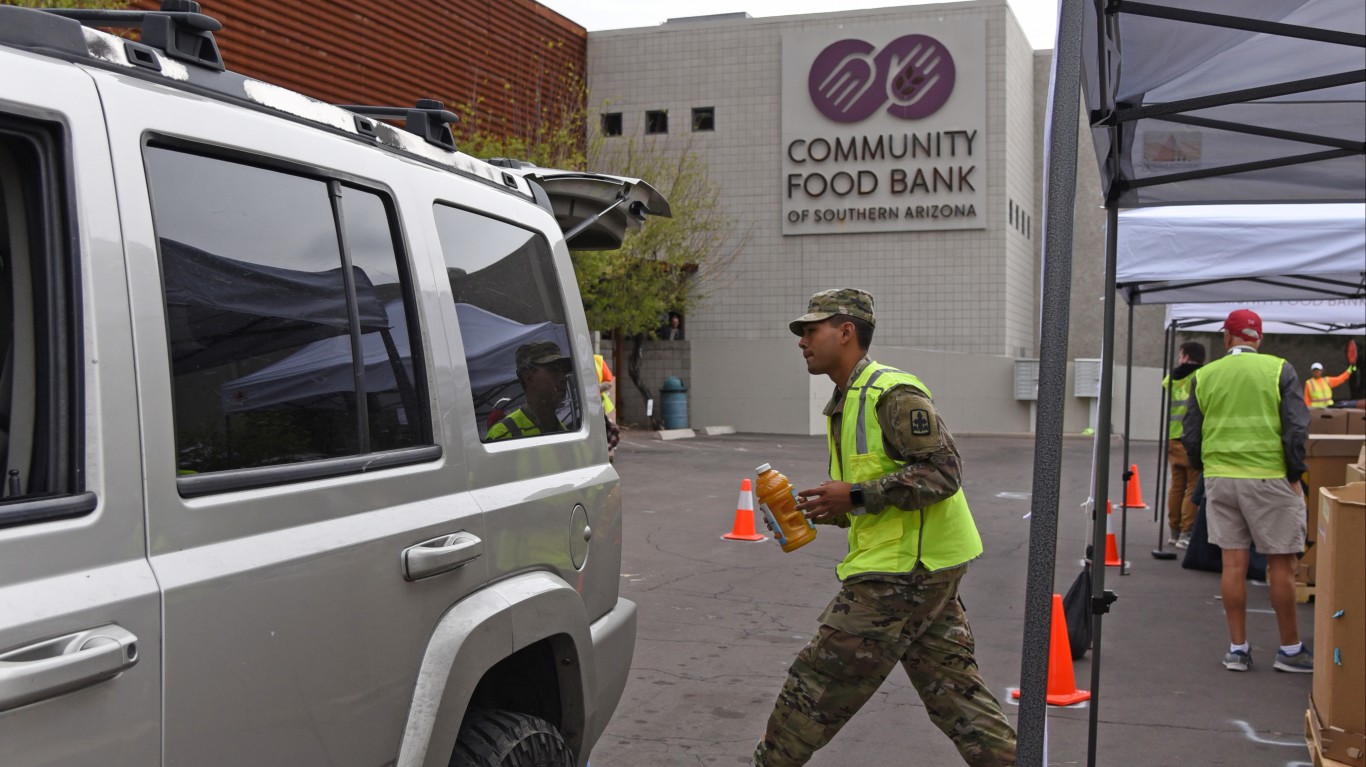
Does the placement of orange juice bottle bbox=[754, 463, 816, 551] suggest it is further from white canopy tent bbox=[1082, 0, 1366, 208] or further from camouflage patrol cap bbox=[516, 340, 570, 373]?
white canopy tent bbox=[1082, 0, 1366, 208]

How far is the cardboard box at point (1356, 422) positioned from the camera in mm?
11369

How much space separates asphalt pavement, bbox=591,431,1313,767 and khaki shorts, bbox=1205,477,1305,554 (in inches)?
27.7

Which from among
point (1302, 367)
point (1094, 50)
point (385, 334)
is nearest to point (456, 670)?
point (385, 334)

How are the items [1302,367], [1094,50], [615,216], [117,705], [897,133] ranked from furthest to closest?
1. [1302,367]
2. [897,133]
3. [615,216]
4. [1094,50]
5. [117,705]

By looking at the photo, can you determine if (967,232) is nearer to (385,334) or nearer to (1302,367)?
(1302,367)

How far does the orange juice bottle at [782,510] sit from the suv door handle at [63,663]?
2661mm

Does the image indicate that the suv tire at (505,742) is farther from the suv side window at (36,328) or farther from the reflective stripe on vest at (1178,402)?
the reflective stripe on vest at (1178,402)

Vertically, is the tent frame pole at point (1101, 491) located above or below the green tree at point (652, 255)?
below

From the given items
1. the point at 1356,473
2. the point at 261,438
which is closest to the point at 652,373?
the point at 1356,473


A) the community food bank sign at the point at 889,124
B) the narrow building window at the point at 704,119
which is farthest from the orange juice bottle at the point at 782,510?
the narrow building window at the point at 704,119

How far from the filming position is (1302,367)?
31.5 meters

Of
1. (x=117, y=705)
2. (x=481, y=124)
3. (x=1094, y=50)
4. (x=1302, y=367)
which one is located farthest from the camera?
(x=1302, y=367)

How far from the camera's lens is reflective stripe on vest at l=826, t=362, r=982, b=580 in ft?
13.5

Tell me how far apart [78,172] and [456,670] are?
1361mm
